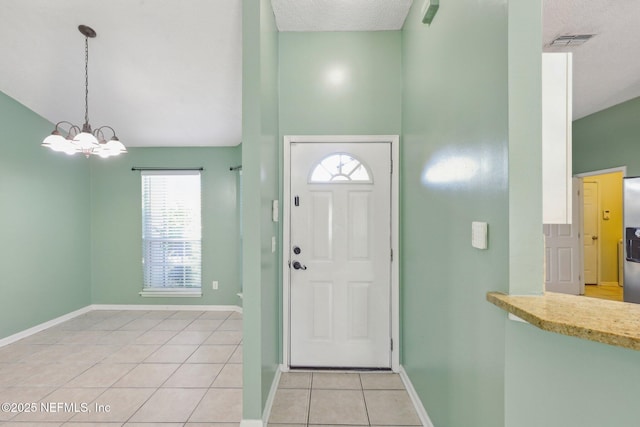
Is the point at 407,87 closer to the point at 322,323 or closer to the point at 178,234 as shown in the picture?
the point at 322,323

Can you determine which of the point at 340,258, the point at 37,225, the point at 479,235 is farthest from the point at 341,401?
the point at 37,225

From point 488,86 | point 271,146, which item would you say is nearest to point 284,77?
point 271,146

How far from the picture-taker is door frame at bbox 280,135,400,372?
2.61m

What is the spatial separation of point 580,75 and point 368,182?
→ 275 centimetres

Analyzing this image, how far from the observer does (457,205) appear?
150 cm

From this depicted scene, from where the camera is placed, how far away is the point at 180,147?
4.34 m

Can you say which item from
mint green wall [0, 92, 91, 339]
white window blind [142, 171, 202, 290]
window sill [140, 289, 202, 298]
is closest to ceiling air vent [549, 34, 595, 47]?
white window blind [142, 171, 202, 290]

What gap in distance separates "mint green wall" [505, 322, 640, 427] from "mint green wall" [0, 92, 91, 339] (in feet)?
15.2

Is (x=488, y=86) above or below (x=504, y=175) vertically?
above

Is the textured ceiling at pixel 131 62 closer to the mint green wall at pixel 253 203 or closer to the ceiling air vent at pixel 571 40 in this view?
the mint green wall at pixel 253 203

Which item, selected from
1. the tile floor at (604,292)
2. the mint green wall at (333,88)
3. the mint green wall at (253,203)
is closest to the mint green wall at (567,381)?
the mint green wall at (253,203)

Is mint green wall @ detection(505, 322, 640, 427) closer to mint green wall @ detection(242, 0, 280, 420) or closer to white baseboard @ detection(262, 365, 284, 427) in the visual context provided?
mint green wall @ detection(242, 0, 280, 420)

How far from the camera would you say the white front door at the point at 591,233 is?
5395mm

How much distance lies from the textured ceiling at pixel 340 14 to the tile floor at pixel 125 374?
3.05 m
